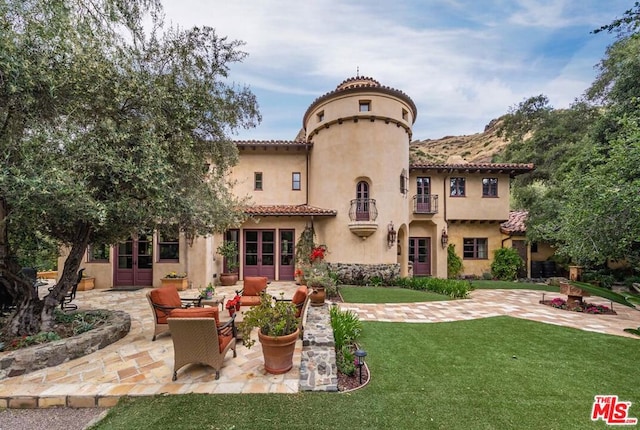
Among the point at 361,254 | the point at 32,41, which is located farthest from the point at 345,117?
the point at 32,41

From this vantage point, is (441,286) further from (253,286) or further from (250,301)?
(250,301)

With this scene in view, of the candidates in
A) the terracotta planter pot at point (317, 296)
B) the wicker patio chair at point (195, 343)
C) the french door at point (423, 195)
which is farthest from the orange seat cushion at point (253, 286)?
the french door at point (423, 195)

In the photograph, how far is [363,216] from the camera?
1260cm

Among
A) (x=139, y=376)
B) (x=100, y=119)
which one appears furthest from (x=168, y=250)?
(x=139, y=376)

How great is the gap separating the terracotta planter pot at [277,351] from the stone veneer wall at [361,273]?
27.0 feet

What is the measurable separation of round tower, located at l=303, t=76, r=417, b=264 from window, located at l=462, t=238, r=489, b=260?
5.64m

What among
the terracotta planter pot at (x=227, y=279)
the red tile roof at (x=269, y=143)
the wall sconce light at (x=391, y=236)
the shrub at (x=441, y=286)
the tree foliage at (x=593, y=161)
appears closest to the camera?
the tree foliage at (x=593, y=161)

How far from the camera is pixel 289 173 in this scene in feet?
47.3

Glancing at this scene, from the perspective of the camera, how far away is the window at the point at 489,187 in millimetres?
15094

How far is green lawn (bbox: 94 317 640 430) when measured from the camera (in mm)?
3113

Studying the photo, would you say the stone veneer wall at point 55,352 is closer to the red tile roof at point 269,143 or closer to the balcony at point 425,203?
the red tile roof at point 269,143

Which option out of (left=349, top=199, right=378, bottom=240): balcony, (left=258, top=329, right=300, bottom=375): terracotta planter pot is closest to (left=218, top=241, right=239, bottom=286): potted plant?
(left=349, top=199, right=378, bottom=240): balcony

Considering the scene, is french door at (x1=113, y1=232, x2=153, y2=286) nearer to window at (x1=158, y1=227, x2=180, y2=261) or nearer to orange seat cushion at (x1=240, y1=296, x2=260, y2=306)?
window at (x1=158, y1=227, x2=180, y2=261)
